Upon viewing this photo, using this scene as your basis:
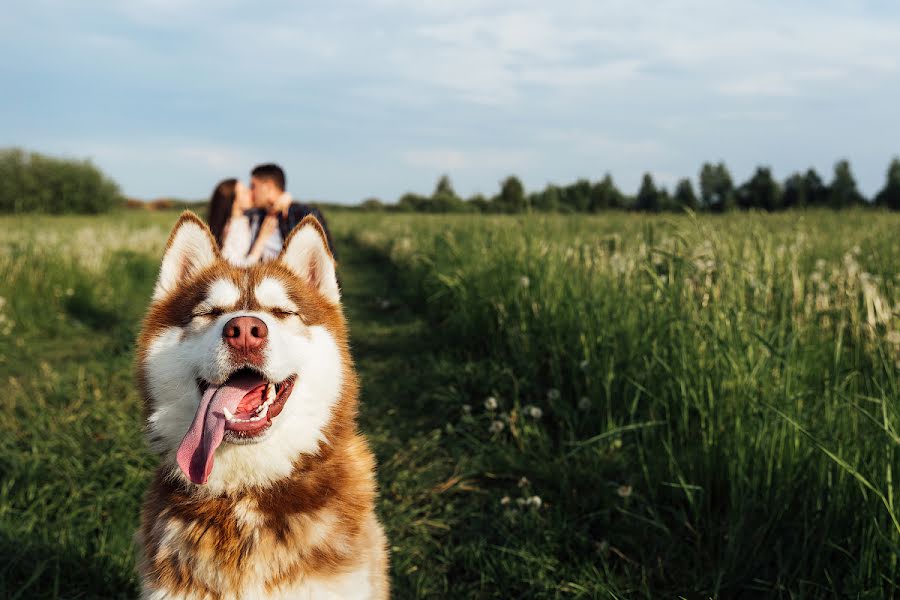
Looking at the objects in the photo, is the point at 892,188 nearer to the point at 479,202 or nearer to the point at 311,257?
the point at 479,202

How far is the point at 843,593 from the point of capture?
255cm

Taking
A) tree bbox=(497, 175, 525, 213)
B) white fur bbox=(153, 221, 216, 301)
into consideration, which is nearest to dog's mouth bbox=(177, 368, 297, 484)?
white fur bbox=(153, 221, 216, 301)

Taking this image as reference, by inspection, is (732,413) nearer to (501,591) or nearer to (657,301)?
(657,301)

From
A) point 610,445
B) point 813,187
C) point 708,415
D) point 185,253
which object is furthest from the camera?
point 813,187

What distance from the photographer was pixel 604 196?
57.3 feet

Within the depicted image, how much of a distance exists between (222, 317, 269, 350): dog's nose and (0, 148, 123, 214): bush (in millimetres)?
47765

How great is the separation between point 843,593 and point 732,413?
1.01 metres

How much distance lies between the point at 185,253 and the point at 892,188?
236ft

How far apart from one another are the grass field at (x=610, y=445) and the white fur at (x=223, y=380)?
1470mm

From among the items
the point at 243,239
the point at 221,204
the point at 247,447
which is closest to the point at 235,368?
the point at 247,447

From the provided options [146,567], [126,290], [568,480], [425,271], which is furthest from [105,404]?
[126,290]

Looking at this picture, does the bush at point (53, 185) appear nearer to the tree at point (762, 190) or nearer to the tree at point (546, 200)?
the tree at point (546, 200)

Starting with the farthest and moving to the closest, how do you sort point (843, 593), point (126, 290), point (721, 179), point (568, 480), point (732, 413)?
1. point (721, 179)
2. point (126, 290)
3. point (568, 480)
4. point (732, 413)
5. point (843, 593)

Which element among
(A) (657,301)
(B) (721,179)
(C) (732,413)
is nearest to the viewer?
(C) (732,413)
